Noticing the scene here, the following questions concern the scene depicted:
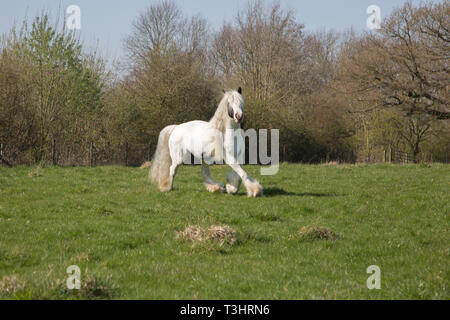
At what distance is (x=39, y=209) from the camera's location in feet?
30.6

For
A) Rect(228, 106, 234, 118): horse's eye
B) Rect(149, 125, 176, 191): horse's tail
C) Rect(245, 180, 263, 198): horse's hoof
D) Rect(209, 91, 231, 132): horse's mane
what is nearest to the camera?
Rect(228, 106, 234, 118): horse's eye

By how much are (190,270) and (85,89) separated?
20.8m

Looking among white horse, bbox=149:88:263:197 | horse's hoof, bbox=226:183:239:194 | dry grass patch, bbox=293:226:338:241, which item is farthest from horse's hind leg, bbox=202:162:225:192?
dry grass patch, bbox=293:226:338:241

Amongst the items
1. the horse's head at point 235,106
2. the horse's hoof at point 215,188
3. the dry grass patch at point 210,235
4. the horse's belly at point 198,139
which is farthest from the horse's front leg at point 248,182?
the dry grass patch at point 210,235

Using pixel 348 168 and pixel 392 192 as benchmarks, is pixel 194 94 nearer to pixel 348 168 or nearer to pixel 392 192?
pixel 348 168

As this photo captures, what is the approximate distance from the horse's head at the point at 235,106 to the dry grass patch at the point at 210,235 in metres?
4.03

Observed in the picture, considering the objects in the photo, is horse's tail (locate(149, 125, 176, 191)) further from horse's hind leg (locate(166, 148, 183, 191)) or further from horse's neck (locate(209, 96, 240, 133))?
horse's neck (locate(209, 96, 240, 133))

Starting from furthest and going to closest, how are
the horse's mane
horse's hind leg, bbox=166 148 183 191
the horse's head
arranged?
horse's hind leg, bbox=166 148 183 191, the horse's mane, the horse's head

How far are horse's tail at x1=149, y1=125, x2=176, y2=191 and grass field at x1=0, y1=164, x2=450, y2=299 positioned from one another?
51 centimetres

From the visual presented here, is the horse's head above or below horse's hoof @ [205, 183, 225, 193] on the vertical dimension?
above

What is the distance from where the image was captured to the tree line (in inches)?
870

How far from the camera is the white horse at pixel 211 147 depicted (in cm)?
1081

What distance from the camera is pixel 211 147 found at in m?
11.1

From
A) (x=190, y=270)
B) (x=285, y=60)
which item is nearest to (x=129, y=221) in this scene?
(x=190, y=270)
